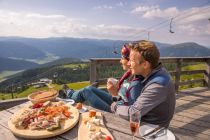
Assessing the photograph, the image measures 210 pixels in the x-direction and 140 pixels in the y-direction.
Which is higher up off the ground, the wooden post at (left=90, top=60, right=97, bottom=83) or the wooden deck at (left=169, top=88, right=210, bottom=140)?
the wooden post at (left=90, top=60, right=97, bottom=83)

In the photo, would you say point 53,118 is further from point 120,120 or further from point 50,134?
point 120,120

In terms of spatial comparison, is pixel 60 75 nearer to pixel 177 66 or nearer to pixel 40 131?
pixel 177 66

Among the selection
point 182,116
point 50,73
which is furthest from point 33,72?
point 182,116

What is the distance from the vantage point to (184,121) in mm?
4684

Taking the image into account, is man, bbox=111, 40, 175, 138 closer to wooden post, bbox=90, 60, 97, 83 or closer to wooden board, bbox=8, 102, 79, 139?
wooden board, bbox=8, 102, 79, 139

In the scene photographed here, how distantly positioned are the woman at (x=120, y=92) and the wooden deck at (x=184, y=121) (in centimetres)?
44

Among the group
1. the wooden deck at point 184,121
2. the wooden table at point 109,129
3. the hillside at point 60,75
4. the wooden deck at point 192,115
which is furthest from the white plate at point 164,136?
the hillside at point 60,75

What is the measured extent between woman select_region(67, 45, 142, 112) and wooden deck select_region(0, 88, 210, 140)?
44cm

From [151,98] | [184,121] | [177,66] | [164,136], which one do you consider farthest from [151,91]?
[177,66]

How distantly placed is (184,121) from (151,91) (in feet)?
9.71

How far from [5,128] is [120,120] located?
40.8 inches

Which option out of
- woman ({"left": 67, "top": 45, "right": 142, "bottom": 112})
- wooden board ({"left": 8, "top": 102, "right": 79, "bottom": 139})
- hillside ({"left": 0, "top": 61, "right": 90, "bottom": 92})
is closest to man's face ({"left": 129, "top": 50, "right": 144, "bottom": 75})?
woman ({"left": 67, "top": 45, "right": 142, "bottom": 112})

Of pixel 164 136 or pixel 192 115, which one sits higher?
pixel 164 136

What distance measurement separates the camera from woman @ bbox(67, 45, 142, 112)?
8.38 ft
